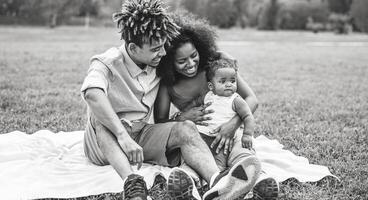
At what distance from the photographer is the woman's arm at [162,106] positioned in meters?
3.87

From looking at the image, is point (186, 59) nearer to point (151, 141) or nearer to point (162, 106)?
point (162, 106)

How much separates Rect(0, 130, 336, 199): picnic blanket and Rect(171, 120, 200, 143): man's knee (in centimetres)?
34

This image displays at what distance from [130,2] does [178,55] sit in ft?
1.95

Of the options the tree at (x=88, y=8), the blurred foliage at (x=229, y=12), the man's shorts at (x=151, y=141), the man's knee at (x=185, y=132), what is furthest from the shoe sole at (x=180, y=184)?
the tree at (x=88, y=8)

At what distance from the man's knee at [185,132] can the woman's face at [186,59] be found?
593mm

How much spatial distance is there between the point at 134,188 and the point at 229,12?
4902 cm

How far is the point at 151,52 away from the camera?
3484 mm

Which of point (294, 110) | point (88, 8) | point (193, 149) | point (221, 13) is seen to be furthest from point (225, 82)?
point (221, 13)

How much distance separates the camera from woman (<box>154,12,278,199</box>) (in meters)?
3.73

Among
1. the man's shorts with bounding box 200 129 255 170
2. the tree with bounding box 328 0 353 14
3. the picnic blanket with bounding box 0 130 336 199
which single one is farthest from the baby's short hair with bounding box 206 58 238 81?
the tree with bounding box 328 0 353 14

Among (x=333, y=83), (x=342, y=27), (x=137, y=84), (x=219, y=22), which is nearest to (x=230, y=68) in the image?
(x=137, y=84)

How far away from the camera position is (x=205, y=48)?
392 cm

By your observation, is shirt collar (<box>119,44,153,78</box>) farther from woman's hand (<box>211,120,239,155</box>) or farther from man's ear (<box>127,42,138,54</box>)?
woman's hand (<box>211,120,239,155</box>)

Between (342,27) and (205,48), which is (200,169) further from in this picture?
(342,27)
